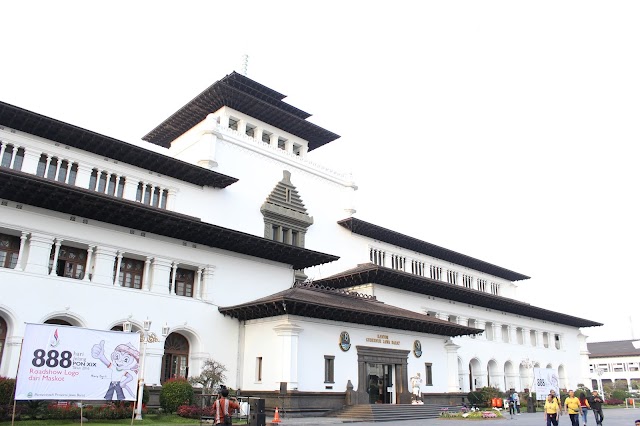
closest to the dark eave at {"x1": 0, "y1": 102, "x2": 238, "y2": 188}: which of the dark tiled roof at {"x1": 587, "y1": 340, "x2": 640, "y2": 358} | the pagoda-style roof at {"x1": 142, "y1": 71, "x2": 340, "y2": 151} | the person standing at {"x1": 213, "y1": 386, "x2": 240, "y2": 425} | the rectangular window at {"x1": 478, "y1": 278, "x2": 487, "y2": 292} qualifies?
the pagoda-style roof at {"x1": 142, "y1": 71, "x2": 340, "y2": 151}

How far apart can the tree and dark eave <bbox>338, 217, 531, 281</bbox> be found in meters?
17.8

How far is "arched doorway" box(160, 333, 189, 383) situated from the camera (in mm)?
28484

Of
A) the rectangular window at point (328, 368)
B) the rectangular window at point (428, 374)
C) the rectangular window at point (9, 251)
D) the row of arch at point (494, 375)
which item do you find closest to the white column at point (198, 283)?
→ the rectangular window at point (328, 368)

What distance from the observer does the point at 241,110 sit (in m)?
41.1

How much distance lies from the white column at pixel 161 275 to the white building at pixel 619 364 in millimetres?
84998

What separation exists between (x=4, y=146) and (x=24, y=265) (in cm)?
668

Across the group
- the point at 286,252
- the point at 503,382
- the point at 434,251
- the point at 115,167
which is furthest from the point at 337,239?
the point at 503,382

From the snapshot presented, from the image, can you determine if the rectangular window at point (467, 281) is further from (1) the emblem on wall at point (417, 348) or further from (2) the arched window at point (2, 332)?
(2) the arched window at point (2, 332)

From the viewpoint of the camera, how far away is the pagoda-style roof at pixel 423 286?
1560 inches

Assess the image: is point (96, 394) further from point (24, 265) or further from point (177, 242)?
point (177, 242)

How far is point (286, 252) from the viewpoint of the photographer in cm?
3375

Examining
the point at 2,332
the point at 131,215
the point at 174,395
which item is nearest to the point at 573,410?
the point at 174,395

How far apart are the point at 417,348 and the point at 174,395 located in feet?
52.5

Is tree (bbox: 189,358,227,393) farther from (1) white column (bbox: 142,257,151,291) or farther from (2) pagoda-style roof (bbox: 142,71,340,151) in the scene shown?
(2) pagoda-style roof (bbox: 142,71,340,151)
